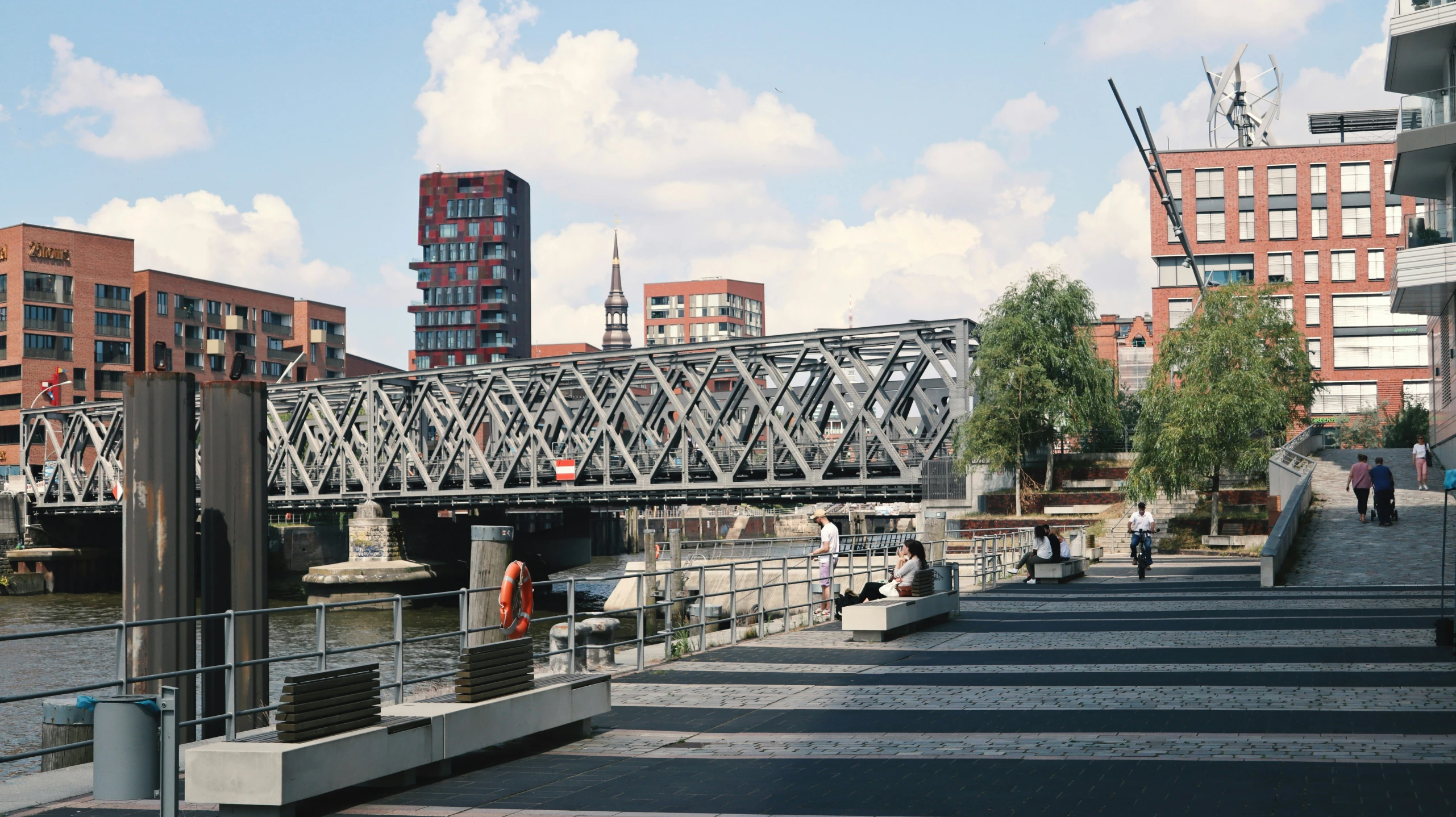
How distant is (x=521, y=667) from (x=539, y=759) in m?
0.75

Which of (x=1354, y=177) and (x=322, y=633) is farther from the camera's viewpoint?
(x=1354, y=177)

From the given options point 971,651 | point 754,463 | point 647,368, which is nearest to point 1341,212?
point 754,463

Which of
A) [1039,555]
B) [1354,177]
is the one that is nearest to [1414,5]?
[1039,555]

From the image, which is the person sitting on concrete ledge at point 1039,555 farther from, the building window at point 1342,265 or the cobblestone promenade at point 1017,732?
the building window at point 1342,265

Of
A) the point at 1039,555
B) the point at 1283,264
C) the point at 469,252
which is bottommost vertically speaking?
the point at 1039,555

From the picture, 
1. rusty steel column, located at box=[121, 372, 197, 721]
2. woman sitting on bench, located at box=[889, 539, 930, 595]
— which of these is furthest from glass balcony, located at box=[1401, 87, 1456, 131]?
rusty steel column, located at box=[121, 372, 197, 721]

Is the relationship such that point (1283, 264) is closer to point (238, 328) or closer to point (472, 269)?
point (238, 328)

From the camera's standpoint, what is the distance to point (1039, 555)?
30.4 m

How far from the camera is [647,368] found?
236ft

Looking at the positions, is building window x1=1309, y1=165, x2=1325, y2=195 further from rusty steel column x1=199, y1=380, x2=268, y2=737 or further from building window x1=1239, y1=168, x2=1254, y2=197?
rusty steel column x1=199, y1=380, x2=268, y2=737

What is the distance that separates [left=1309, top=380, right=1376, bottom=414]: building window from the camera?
85938 millimetres

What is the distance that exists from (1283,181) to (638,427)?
2059 inches

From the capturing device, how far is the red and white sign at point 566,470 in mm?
65250

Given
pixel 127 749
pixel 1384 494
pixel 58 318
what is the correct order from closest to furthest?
pixel 127 749 → pixel 1384 494 → pixel 58 318
